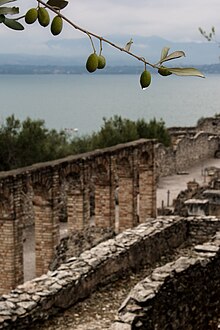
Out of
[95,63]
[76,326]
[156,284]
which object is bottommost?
[76,326]

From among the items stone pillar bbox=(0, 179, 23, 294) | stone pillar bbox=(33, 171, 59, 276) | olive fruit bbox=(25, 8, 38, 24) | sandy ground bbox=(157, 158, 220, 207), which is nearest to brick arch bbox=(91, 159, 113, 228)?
stone pillar bbox=(33, 171, 59, 276)

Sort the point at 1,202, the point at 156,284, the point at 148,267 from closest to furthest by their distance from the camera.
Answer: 1. the point at 156,284
2. the point at 148,267
3. the point at 1,202

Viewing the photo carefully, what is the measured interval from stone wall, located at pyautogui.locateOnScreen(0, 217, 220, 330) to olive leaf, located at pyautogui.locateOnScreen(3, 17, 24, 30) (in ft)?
17.6

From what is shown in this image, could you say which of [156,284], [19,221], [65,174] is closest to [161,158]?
[65,174]

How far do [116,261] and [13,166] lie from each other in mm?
20116

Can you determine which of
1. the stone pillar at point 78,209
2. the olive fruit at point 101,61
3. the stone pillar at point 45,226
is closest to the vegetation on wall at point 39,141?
the stone pillar at point 78,209

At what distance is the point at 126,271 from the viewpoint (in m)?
10.4

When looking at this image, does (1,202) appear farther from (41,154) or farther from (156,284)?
(41,154)

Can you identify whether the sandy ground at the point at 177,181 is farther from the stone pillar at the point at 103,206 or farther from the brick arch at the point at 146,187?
the stone pillar at the point at 103,206

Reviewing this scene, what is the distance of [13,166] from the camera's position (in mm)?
29609

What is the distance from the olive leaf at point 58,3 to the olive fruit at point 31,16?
0.15 ft

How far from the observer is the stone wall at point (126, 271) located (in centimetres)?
767

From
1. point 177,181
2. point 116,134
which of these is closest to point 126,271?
point 177,181

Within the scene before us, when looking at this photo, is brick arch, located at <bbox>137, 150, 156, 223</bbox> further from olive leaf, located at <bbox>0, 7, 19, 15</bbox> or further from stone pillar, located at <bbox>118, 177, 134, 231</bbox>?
olive leaf, located at <bbox>0, 7, 19, 15</bbox>
